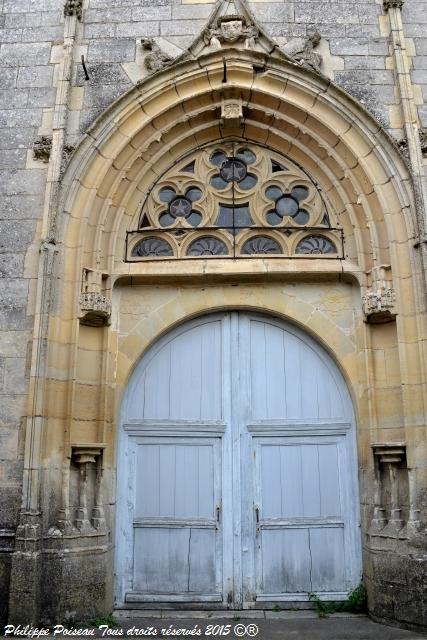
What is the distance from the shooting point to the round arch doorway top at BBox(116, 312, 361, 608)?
205 inches

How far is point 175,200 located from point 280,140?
1260 mm

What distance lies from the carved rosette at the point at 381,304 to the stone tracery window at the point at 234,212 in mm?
641

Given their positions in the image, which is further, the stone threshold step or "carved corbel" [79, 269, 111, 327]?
"carved corbel" [79, 269, 111, 327]

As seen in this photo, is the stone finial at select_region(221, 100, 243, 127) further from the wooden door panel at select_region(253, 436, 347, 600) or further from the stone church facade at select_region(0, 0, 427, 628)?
the wooden door panel at select_region(253, 436, 347, 600)

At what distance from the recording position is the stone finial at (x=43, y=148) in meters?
5.55

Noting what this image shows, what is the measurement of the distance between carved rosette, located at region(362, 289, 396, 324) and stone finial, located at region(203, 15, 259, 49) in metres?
2.84

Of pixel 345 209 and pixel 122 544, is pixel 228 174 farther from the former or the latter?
pixel 122 544

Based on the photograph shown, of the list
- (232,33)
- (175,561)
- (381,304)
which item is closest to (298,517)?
(175,561)

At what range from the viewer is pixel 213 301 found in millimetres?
5656

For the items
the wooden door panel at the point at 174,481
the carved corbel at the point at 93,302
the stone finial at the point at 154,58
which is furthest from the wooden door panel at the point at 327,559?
the stone finial at the point at 154,58

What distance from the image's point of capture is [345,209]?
576cm

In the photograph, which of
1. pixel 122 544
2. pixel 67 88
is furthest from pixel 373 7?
pixel 122 544

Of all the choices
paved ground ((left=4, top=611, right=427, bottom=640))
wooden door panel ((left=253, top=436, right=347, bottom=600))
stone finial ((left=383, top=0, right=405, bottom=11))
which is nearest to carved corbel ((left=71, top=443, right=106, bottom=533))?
paved ground ((left=4, top=611, right=427, bottom=640))

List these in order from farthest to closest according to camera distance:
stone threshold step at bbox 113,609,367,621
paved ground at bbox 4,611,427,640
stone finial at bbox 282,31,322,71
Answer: stone finial at bbox 282,31,322,71
stone threshold step at bbox 113,609,367,621
paved ground at bbox 4,611,427,640
